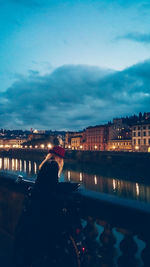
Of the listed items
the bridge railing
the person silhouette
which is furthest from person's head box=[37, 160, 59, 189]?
the bridge railing

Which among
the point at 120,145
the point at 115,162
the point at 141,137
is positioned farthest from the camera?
the point at 120,145

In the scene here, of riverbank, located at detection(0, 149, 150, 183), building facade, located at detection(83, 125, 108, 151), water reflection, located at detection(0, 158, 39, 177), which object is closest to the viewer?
riverbank, located at detection(0, 149, 150, 183)

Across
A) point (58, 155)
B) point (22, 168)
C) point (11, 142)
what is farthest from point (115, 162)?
point (11, 142)

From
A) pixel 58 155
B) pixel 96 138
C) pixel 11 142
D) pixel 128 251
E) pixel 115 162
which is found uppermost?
pixel 96 138

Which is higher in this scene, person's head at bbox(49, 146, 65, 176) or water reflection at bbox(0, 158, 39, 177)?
person's head at bbox(49, 146, 65, 176)

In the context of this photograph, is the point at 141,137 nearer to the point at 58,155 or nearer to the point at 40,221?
the point at 58,155

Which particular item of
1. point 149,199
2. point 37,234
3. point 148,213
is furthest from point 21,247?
point 149,199

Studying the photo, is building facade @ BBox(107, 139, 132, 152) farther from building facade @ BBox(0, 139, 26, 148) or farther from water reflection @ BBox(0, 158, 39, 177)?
building facade @ BBox(0, 139, 26, 148)

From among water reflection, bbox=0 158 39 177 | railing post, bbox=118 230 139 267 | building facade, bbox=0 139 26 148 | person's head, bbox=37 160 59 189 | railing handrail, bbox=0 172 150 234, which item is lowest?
water reflection, bbox=0 158 39 177

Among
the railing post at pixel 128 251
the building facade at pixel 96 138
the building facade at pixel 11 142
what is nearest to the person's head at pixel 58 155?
the railing post at pixel 128 251

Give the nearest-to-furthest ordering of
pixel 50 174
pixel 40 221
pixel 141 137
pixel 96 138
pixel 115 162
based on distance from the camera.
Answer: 1. pixel 40 221
2. pixel 50 174
3. pixel 115 162
4. pixel 141 137
5. pixel 96 138

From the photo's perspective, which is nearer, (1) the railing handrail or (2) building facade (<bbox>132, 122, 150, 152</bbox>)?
(1) the railing handrail

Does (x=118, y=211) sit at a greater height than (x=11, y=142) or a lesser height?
lesser

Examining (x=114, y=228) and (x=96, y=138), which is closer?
(x=114, y=228)
